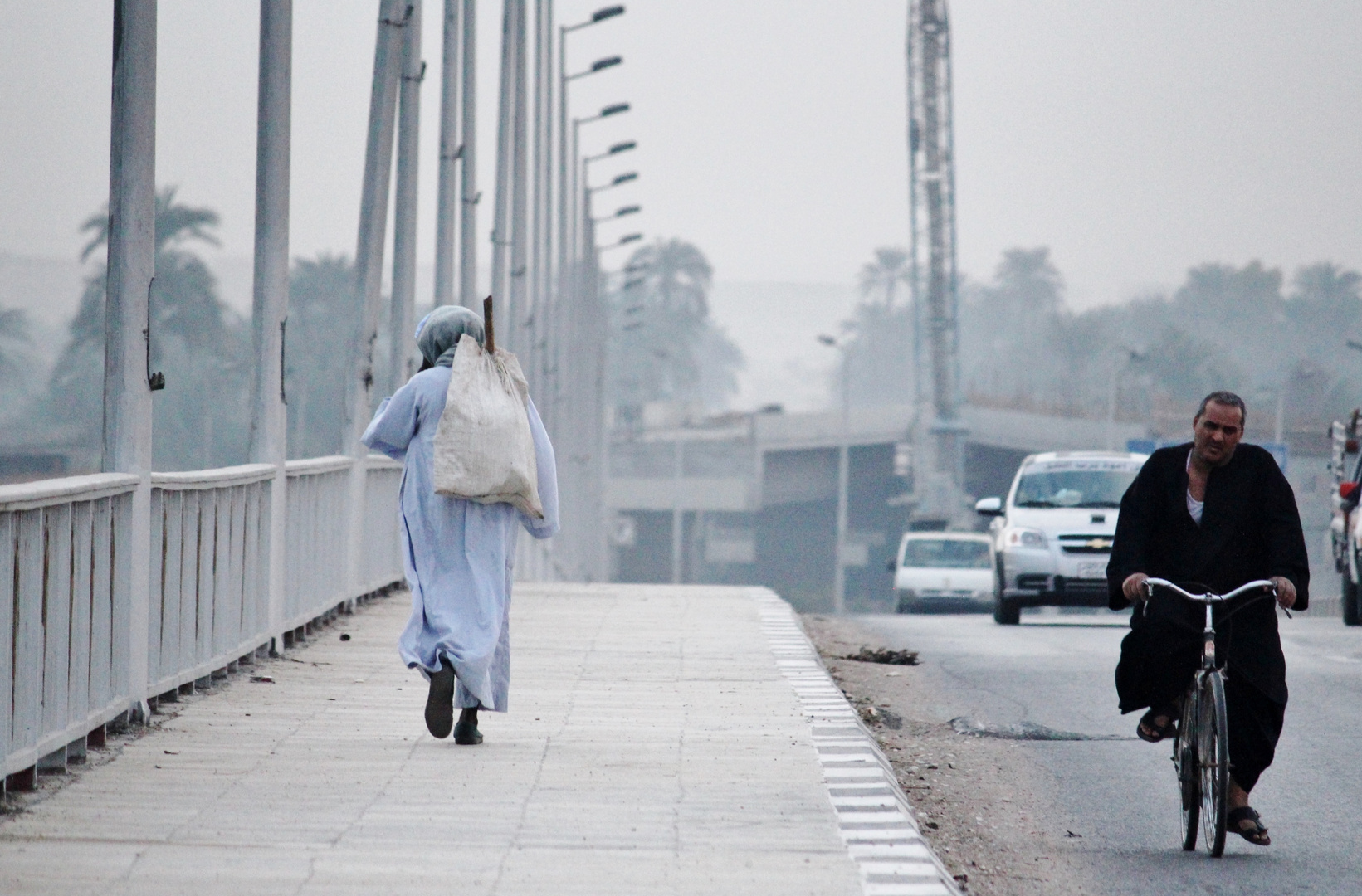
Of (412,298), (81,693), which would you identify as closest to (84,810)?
(81,693)

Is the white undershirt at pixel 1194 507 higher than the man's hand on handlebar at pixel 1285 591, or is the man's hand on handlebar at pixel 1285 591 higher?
the white undershirt at pixel 1194 507

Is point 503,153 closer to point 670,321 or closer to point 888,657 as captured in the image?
point 888,657

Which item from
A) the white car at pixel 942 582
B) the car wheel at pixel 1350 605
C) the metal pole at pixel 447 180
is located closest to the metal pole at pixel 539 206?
the white car at pixel 942 582

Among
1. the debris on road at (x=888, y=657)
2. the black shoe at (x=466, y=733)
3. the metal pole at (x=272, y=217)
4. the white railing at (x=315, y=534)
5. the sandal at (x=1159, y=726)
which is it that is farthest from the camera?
the debris on road at (x=888, y=657)

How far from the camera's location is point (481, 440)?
850cm

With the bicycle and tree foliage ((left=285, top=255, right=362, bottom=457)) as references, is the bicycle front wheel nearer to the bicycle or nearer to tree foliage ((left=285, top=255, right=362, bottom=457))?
the bicycle

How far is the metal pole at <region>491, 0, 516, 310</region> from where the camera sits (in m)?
31.2

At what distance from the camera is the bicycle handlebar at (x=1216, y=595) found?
7.12 metres

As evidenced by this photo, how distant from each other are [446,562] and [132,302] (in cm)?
172

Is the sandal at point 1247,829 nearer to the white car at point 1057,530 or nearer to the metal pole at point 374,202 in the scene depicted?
the metal pole at point 374,202

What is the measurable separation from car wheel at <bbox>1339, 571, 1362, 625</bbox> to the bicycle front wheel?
46.8 ft

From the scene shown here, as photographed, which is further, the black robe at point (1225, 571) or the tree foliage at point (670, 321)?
the tree foliage at point (670, 321)

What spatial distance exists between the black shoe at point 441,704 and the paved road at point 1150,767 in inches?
94.7

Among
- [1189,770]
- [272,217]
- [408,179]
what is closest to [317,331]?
[408,179]
